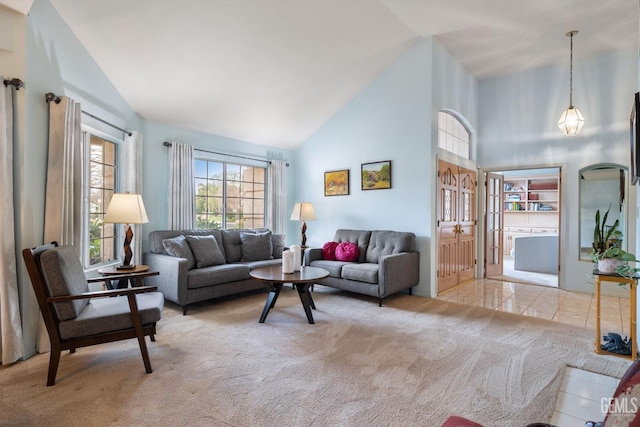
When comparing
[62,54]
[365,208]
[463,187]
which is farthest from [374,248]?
[62,54]

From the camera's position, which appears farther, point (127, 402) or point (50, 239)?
point (50, 239)

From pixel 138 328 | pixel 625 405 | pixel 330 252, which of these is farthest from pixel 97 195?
pixel 625 405

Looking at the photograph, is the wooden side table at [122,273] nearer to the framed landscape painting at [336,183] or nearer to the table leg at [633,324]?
the framed landscape painting at [336,183]

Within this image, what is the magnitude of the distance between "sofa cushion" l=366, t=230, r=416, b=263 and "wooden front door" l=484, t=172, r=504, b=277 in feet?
7.43

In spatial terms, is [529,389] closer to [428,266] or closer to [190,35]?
[428,266]

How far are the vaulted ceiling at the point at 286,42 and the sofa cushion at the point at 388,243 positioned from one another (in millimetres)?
2332

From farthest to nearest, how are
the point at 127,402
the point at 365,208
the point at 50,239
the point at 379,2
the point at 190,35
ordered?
the point at 365,208 → the point at 379,2 → the point at 190,35 → the point at 50,239 → the point at 127,402

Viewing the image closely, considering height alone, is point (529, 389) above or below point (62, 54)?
below

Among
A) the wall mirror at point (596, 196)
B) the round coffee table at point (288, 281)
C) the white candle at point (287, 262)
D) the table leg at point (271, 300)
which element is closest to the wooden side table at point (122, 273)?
the round coffee table at point (288, 281)

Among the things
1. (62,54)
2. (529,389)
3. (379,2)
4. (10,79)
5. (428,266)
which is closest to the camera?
(529,389)

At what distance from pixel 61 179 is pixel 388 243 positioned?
3732 millimetres

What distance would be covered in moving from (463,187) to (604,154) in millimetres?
1904

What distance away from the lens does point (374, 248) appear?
482 cm

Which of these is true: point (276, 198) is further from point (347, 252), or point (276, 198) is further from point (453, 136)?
point (453, 136)
